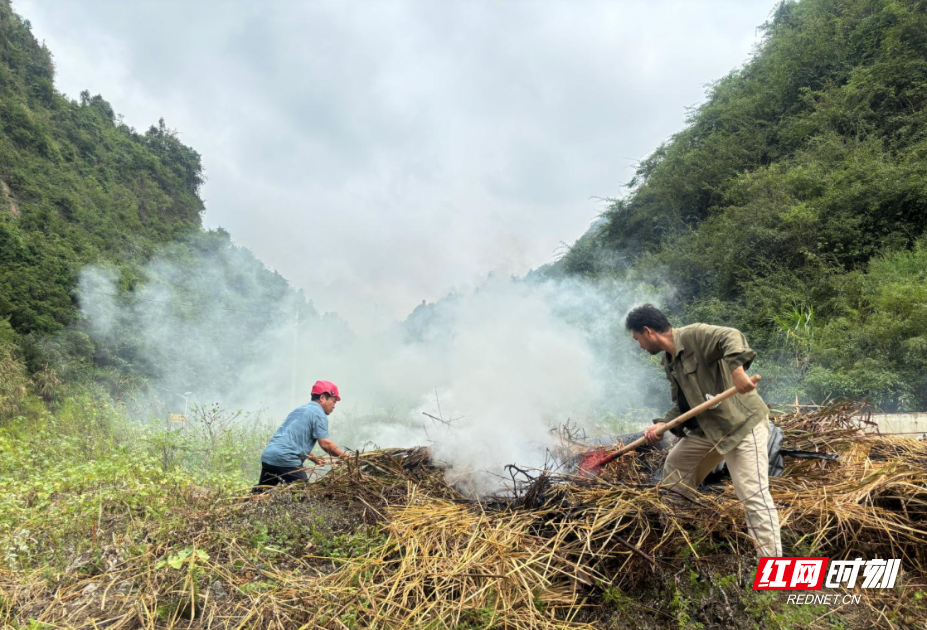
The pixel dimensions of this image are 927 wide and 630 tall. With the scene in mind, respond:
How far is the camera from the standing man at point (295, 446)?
14.7 ft

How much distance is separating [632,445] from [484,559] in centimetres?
129

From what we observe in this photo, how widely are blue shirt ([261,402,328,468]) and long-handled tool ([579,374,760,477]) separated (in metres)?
2.40

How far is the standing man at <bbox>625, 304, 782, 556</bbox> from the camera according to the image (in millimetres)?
2900

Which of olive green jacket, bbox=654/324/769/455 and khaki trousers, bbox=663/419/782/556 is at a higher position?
olive green jacket, bbox=654/324/769/455

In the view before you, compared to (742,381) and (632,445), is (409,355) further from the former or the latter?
(742,381)

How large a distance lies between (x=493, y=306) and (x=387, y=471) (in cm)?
572

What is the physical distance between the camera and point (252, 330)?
75.5 feet

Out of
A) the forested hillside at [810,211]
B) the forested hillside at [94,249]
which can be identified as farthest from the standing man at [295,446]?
the forested hillside at [94,249]

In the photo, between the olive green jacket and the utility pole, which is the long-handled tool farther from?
the utility pole

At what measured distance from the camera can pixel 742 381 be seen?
2.90 metres

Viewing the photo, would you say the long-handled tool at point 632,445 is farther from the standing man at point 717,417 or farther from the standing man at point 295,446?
the standing man at point 295,446

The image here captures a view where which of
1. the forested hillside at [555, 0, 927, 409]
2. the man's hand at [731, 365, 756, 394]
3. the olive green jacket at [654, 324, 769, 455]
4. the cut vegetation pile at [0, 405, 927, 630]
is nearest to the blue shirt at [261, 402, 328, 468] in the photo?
the cut vegetation pile at [0, 405, 927, 630]

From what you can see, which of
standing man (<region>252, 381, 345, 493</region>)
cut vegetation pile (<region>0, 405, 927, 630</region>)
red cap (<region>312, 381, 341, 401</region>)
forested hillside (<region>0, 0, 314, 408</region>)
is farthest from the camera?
forested hillside (<region>0, 0, 314, 408</region>)

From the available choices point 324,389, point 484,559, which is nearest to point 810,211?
point 324,389
